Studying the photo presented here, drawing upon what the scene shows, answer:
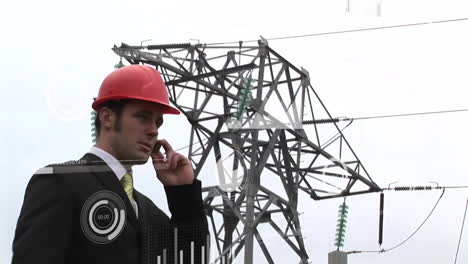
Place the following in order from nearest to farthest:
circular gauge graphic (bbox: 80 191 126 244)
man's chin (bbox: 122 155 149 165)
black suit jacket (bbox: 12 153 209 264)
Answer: black suit jacket (bbox: 12 153 209 264) < circular gauge graphic (bbox: 80 191 126 244) < man's chin (bbox: 122 155 149 165)

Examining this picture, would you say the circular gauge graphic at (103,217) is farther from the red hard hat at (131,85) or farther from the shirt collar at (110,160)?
the red hard hat at (131,85)

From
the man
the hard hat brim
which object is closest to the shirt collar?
the man

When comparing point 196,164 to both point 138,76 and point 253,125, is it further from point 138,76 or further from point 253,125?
point 138,76

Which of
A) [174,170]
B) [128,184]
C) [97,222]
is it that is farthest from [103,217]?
[174,170]

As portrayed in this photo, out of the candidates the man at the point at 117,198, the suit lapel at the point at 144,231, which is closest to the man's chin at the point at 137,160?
the man at the point at 117,198

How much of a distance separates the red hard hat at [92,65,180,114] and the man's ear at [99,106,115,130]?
0.09ft

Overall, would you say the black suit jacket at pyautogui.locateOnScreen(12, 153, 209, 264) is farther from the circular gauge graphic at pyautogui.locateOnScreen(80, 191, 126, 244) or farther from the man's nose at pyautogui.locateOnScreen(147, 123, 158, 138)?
the man's nose at pyautogui.locateOnScreen(147, 123, 158, 138)

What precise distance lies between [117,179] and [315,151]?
1039 mm

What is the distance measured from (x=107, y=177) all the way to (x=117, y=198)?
0.20 feet

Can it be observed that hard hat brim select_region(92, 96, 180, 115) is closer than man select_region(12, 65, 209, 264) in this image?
No

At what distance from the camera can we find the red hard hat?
192cm

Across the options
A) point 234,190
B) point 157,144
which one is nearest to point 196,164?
point 234,190

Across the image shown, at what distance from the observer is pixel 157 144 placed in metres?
2.12

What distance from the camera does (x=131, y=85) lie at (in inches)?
75.8
